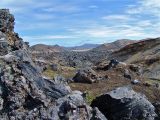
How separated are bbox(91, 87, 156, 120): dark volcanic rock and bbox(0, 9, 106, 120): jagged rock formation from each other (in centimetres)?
200

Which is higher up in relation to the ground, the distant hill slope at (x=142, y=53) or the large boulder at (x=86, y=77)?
the large boulder at (x=86, y=77)

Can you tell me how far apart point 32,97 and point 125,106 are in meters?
7.04

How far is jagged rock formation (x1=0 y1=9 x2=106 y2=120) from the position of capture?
89.7 feet

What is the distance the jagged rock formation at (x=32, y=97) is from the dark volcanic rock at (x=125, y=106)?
Answer: 2.00m

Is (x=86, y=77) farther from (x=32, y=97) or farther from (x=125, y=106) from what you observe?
(x=32, y=97)

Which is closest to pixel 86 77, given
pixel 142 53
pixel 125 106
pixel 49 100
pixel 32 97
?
pixel 125 106

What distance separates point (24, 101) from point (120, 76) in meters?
19.7

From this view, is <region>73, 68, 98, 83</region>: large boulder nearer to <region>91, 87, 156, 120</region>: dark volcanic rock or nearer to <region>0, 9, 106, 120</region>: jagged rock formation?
<region>91, 87, 156, 120</region>: dark volcanic rock

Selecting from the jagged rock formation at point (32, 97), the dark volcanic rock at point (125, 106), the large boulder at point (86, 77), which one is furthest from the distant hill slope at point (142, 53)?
the jagged rock formation at point (32, 97)

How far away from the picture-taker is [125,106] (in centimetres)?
3091

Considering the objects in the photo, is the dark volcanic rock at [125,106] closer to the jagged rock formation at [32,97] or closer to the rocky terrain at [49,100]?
the rocky terrain at [49,100]

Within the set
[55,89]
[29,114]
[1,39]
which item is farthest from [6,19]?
[29,114]

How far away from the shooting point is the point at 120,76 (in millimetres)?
45875

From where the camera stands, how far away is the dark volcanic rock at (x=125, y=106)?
3042cm
